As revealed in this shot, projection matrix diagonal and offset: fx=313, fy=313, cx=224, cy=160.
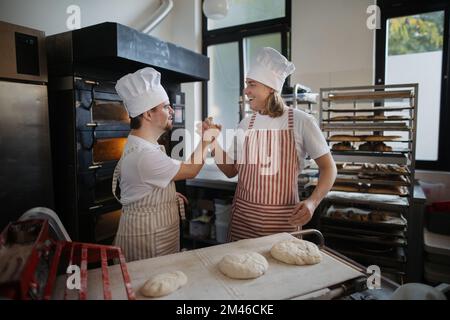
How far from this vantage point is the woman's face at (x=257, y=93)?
1704 millimetres

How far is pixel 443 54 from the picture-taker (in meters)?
2.82

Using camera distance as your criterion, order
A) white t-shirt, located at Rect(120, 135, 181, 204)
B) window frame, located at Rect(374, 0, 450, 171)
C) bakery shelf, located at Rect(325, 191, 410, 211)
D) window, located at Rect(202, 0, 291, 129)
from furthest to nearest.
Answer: window, located at Rect(202, 0, 291, 129) → window frame, located at Rect(374, 0, 450, 171) → bakery shelf, located at Rect(325, 191, 410, 211) → white t-shirt, located at Rect(120, 135, 181, 204)

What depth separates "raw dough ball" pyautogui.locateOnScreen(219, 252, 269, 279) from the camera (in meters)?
1.02

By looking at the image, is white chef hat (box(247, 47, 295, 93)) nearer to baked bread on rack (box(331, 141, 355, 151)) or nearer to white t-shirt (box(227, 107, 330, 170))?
white t-shirt (box(227, 107, 330, 170))

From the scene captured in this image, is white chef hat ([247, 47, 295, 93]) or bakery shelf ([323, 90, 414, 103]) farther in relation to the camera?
bakery shelf ([323, 90, 414, 103])

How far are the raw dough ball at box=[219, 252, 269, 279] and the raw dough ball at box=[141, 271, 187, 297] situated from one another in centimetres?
15

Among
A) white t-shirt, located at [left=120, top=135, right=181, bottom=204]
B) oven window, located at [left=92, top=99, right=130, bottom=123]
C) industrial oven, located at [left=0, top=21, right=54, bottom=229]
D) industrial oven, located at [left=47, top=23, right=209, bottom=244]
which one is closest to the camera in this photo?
white t-shirt, located at [left=120, top=135, right=181, bottom=204]

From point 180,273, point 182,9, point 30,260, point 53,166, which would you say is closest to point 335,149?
point 180,273

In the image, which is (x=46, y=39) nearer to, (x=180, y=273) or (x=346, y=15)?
(x=180, y=273)

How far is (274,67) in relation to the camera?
168cm

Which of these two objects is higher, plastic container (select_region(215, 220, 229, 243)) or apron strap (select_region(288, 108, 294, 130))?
apron strap (select_region(288, 108, 294, 130))

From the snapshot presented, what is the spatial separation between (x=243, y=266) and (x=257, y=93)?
0.99 meters

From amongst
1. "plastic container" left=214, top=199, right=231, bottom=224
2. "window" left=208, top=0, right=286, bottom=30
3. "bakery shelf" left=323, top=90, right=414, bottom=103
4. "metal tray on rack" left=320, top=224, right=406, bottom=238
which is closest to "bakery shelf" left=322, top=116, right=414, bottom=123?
"bakery shelf" left=323, top=90, right=414, bottom=103

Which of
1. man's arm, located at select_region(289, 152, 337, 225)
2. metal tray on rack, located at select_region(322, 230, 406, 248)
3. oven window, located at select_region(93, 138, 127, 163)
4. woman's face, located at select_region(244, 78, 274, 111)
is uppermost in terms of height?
woman's face, located at select_region(244, 78, 274, 111)
